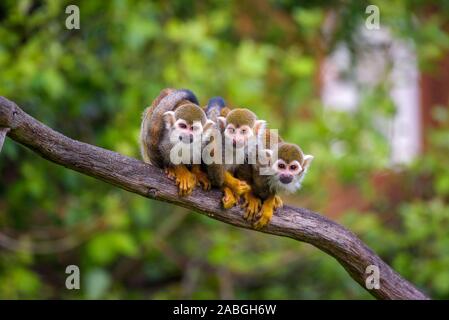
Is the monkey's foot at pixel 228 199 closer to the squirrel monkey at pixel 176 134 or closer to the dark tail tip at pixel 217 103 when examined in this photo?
the squirrel monkey at pixel 176 134

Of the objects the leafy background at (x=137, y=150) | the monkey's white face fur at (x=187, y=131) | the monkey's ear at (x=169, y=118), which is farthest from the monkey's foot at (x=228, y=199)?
the leafy background at (x=137, y=150)

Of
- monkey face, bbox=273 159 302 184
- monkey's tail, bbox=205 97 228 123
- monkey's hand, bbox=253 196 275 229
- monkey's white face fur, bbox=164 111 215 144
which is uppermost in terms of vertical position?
monkey's tail, bbox=205 97 228 123

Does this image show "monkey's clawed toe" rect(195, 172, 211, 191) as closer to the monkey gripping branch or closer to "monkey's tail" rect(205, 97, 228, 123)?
the monkey gripping branch

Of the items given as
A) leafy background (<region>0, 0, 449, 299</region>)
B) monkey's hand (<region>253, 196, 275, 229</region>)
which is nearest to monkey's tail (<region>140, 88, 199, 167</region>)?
monkey's hand (<region>253, 196, 275, 229</region>)

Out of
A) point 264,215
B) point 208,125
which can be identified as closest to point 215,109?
point 208,125

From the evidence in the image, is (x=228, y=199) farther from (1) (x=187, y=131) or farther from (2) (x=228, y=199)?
(1) (x=187, y=131)
